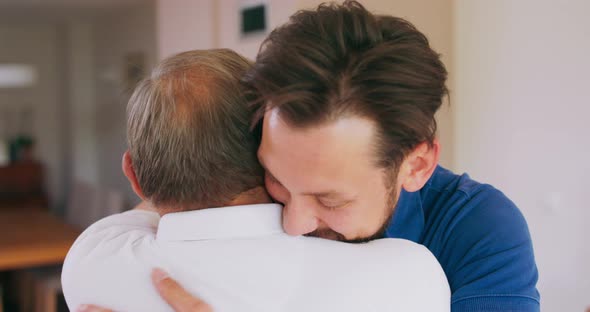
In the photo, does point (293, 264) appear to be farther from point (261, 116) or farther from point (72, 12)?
point (72, 12)

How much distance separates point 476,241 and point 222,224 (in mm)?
428

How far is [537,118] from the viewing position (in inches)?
106

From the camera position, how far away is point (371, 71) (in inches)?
32.9

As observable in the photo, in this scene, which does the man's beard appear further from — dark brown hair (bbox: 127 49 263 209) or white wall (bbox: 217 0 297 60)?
white wall (bbox: 217 0 297 60)

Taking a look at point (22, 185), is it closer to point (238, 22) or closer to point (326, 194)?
point (238, 22)

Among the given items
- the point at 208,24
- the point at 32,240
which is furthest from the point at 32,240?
the point at 208,24

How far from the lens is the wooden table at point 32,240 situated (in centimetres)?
362

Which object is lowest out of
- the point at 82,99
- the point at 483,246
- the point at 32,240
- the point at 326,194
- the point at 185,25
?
the point at 32,240

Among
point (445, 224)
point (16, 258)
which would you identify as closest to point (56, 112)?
point (16, 258)

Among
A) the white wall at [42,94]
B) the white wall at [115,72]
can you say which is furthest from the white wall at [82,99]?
the white wall at [42,94]

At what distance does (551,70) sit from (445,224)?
1.77 meters

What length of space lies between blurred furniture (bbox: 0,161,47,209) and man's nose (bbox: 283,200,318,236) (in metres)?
6.56

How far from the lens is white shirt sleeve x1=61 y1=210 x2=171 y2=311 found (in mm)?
849

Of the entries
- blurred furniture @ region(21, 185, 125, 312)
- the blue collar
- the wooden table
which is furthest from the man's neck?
blurred furniture @ region(21, 185, 125, 312)
